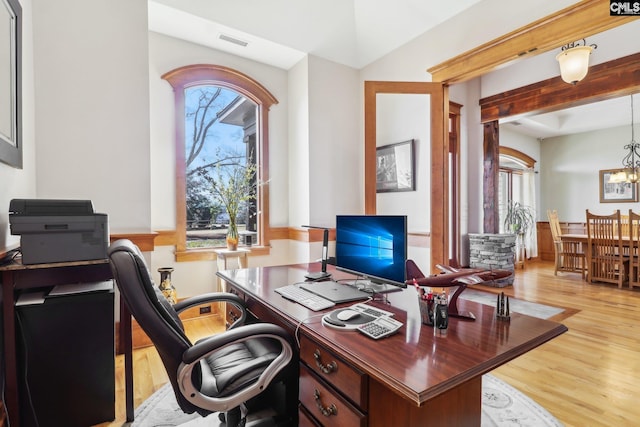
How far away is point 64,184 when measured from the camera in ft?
8.06

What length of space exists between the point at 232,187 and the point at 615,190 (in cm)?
793

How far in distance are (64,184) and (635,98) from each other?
25.9ft

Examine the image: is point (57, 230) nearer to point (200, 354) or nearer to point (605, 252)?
point (200, 354)

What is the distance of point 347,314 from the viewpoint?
4.03 feet

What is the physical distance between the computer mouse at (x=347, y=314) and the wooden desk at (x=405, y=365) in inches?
2.9

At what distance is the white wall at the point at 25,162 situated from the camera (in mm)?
1683

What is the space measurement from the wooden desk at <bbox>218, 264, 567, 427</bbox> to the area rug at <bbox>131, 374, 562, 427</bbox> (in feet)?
2.55

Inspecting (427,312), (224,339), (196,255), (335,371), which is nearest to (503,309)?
(427,312)

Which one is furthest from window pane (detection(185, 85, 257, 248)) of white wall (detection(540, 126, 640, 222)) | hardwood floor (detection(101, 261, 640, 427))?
white wall (detection(540, 126, 640, 222))

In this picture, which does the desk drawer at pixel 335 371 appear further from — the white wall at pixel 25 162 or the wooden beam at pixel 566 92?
the wooden beam at pixel 566 92

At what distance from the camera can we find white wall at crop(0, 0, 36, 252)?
1.68 meters

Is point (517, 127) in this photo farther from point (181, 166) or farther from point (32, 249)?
point (32, 249)

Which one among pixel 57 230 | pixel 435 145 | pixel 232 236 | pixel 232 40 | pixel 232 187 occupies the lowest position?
pixel 232 236

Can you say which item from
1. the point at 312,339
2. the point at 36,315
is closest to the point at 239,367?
the point at 312,339
